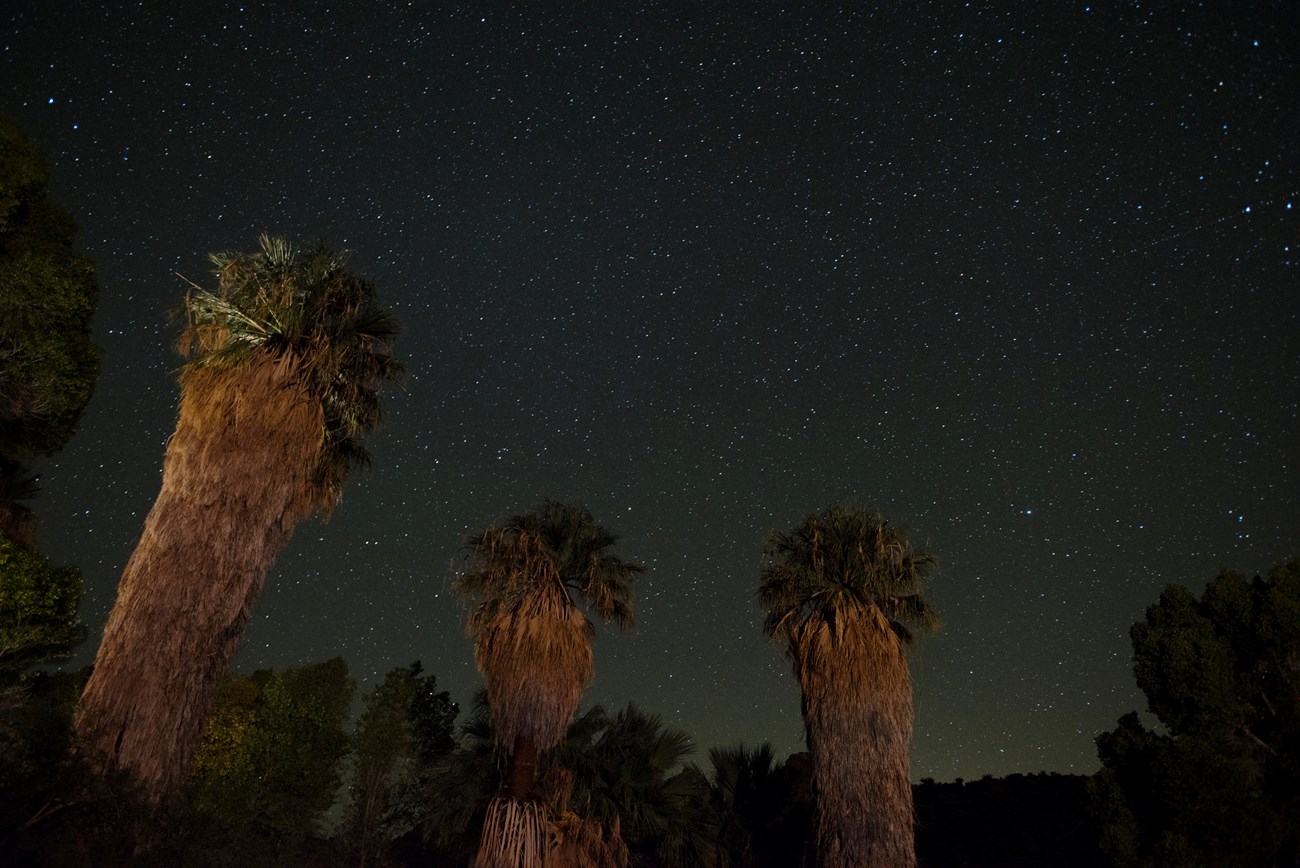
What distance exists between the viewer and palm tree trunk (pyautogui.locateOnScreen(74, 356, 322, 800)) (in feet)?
37.8

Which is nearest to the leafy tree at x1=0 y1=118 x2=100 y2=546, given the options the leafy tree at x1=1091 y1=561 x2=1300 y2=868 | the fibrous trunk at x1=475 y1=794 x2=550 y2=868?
the fibrous trunk at x1=475 y1=794 x2=550 y2=868

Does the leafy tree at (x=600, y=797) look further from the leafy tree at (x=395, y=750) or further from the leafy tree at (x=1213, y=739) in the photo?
the leafy tree at (x=395, y=750)

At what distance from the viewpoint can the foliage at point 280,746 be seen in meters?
33.5

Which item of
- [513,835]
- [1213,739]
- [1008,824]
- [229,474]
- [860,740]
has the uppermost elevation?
[229,474]

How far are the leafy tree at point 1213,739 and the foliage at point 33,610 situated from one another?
83.3ft

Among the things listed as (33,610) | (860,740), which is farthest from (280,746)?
(860,740)

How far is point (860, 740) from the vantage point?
18594 millimetres

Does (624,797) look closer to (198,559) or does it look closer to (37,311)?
(198,559)

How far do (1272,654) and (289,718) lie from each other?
36.9 m

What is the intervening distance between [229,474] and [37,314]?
4.88 meters

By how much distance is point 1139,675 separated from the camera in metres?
24.1

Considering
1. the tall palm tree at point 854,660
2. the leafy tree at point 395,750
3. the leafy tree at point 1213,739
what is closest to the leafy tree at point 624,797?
the tall palm tree at point 854,660

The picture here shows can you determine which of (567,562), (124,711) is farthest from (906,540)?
(124,711)

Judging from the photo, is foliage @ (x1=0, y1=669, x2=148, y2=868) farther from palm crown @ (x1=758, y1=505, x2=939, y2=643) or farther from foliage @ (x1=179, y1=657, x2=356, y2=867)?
foliage @ (x1=179, y1=657, x2=356, y2=867)
